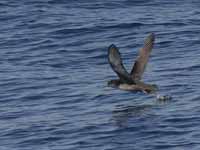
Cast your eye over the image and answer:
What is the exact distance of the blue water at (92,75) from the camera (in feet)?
64.7

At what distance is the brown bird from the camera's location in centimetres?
2000

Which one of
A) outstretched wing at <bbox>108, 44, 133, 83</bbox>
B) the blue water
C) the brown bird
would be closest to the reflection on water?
the blue water

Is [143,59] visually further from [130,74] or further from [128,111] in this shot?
[128,111]

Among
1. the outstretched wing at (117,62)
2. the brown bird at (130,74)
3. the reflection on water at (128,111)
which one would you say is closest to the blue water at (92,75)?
the reflection on water at (128,111)

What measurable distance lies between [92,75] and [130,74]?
12.7 ft

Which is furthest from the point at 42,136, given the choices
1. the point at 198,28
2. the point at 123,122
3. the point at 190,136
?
the point at 198,28

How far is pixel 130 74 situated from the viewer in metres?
21.1

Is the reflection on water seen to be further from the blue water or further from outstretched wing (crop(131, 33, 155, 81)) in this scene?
outstretched wing (crop(131, 33, 155, 81))

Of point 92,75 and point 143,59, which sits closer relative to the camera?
point 143,59

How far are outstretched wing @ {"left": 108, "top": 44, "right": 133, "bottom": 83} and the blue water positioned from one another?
0.87 metres

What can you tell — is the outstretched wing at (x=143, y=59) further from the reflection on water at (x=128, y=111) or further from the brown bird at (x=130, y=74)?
the reflection on water at (x=128, y=111)

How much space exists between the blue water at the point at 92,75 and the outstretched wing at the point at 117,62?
0.87 meters

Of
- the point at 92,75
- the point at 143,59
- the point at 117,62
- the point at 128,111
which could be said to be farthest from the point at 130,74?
the point at 92,75

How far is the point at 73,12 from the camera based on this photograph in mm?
31344
